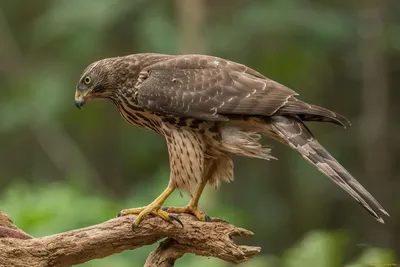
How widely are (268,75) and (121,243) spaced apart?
623 centimetres

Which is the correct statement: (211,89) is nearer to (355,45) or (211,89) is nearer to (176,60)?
(176,60)

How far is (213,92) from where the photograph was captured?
13.6 ft

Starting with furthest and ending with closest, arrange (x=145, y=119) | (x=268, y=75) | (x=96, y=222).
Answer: (x=268, y=75), (x=96, y=222), (x=145, y=119)

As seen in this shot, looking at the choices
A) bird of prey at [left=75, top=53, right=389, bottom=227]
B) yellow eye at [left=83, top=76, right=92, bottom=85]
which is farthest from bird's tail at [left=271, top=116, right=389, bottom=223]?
yellow eye at [left=83, top=76, right=92, bottom=85]

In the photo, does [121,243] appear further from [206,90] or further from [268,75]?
[268,75]

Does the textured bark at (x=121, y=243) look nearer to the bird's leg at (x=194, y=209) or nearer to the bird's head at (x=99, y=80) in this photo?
the bird's leg at (x=194, y=209)

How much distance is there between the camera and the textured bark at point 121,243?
12.1 feet

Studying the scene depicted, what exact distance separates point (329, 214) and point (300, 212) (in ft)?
1.37

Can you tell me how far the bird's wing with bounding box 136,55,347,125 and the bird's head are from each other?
123 millimetres

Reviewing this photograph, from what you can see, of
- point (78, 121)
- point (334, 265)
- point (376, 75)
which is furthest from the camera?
point (78, 121)

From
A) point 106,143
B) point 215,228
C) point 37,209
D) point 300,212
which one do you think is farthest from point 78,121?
point 215,228

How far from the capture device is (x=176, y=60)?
4.27 meters

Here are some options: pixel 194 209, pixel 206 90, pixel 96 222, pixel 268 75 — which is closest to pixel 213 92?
pixel 206 90

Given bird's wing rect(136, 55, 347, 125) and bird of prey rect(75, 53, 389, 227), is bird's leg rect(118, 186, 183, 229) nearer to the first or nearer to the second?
bird of prey rect(75, 53, 389, 227)
